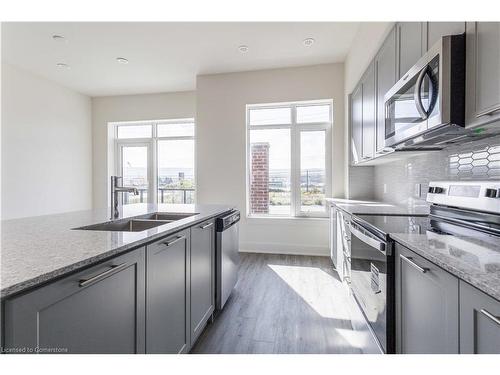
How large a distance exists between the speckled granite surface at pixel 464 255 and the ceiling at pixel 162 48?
2855mm

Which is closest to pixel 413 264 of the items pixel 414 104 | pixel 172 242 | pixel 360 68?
pixel 414 104

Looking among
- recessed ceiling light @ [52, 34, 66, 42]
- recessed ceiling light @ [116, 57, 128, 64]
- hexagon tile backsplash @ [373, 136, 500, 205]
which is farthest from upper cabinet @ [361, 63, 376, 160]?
recessed ceiling light @ [52, 34, 66, 42]

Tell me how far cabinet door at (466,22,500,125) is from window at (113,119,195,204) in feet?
15.8

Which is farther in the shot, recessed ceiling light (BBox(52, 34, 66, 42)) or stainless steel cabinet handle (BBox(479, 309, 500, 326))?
recessed ceiling light (BBox(52, 34, 66, 42))

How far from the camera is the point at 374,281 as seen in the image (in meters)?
1.46

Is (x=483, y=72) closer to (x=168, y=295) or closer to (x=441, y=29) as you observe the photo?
(x=441, y=29)

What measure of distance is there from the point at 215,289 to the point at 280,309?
646mm

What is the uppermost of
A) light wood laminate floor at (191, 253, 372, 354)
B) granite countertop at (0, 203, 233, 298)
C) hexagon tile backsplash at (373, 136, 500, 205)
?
hexagon tile backsplash at (373, 136, 500, 205)

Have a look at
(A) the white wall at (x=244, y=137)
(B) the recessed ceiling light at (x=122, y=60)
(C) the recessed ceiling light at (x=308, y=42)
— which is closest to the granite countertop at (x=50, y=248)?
(A) the white wall at (x=244, y=137)

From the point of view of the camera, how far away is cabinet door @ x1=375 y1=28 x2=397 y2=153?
204 cm

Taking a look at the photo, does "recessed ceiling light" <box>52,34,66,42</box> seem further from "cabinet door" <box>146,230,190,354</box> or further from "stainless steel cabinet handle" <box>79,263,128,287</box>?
"stainless steel cabinet handle" <box>79,263,128,287</box>

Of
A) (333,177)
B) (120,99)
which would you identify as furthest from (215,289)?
(120,99)

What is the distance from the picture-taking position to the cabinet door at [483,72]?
38.9 inches

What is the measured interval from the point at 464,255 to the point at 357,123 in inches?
102
